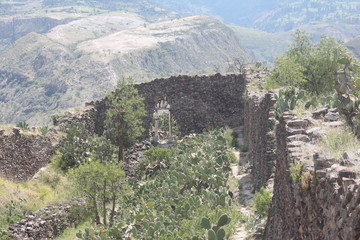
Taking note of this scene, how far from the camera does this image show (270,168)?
1062 centimetres

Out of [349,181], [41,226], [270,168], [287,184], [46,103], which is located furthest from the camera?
[46,103]

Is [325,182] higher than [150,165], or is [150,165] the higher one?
[325,182]

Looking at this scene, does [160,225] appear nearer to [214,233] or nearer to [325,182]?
[214,233]

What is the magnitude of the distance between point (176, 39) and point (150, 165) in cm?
16951

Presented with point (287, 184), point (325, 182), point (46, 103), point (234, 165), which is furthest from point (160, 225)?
point (46, 103)

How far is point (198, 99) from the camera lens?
26062mm

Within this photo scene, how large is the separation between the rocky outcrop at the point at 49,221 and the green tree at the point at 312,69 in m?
8.29

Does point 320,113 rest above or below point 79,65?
below

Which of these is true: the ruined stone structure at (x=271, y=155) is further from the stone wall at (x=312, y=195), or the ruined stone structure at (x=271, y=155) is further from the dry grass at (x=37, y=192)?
the dry grass at (x=37, y=192)

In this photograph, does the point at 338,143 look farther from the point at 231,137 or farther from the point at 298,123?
the point at 231,137

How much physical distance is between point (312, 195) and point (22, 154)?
16615mm

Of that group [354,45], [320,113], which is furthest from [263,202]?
[354,45]

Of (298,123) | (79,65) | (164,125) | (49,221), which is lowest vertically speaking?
(49,221)

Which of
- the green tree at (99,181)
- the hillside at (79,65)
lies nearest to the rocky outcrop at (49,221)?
the green tree at (99,181)
